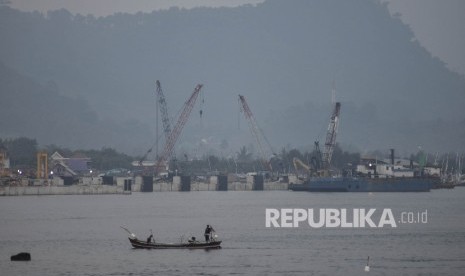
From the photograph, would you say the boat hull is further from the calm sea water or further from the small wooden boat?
the calm sea water

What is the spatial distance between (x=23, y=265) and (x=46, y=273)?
5062 mm

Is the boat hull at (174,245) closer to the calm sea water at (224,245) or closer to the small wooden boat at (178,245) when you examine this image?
the small wooden boat at (178,245)

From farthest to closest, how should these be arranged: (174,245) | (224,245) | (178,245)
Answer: (224,245) → (178,245) → (174,245)

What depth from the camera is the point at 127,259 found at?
91.2m

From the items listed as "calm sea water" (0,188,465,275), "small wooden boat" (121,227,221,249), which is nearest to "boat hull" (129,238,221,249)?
"small wooden boat" (121,227,221,249)

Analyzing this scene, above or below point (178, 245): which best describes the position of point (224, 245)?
below

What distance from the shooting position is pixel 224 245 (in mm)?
101500

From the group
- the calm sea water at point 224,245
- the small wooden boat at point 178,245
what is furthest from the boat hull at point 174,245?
the calm sea water at point 224,245

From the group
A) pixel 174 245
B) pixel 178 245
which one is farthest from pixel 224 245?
pixel 174 245

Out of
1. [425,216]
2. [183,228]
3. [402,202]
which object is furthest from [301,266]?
[402,202]

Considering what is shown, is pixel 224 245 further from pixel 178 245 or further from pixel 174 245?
pixel 174 245

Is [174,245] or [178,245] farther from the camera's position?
[178,245]

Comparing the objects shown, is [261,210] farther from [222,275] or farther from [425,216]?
[222,275]

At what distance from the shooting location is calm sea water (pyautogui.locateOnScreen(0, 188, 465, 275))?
85.9m
